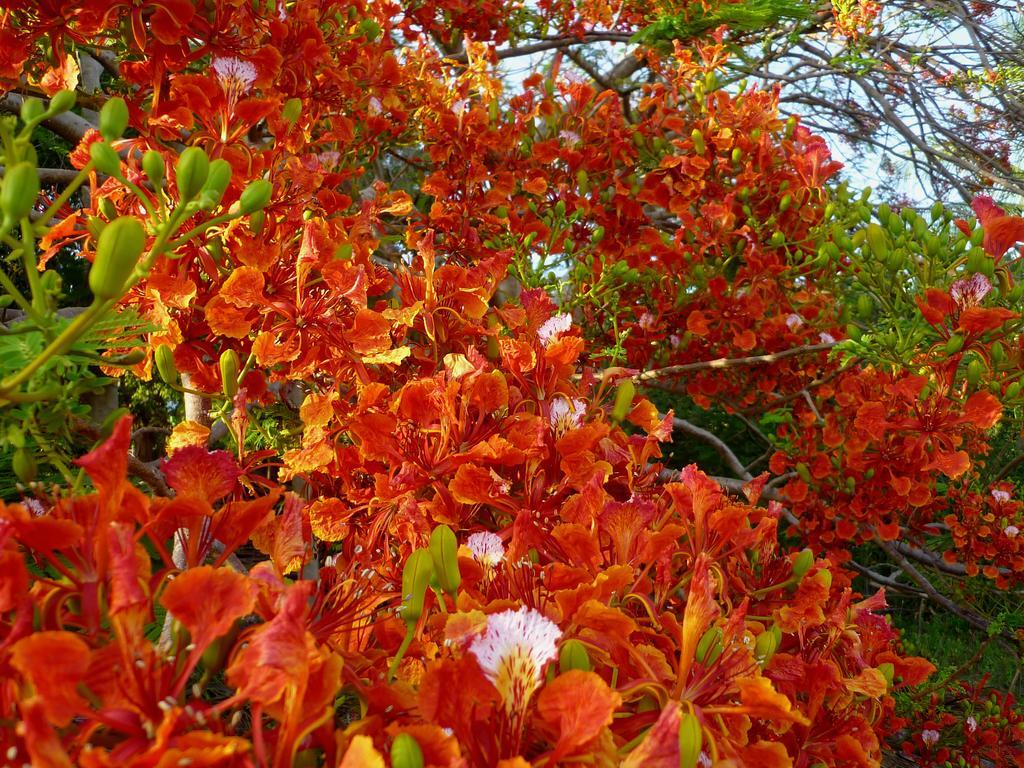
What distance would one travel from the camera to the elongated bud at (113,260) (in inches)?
17.9

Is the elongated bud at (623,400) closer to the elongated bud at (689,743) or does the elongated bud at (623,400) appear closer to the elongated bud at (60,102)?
the elongated bud at (689,743)

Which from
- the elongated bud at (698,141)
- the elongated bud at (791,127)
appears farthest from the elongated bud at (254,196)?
the elongated bud at (791,127)

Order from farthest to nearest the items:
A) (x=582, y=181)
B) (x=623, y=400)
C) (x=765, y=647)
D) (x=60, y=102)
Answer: (x=582, y=181) → (x=623, y=400) → (x=765, y=647) → (x=60, y=102)

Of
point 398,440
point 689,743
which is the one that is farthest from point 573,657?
point 398,440

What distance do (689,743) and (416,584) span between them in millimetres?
243

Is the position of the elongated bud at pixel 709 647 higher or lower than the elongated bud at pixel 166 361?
lower

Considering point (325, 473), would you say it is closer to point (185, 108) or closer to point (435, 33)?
point (185, 108)

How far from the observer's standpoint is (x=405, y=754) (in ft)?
1.47

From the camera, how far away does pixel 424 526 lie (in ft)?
2.60

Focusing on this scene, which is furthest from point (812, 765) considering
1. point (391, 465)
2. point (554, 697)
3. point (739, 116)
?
point (739, 116)

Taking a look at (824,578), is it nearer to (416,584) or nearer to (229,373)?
(416,584)

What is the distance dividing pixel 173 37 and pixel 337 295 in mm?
396

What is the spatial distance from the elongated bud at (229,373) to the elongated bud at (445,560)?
0.41 meters

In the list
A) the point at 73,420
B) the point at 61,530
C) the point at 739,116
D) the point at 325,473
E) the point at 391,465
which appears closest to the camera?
the point at 61,530
